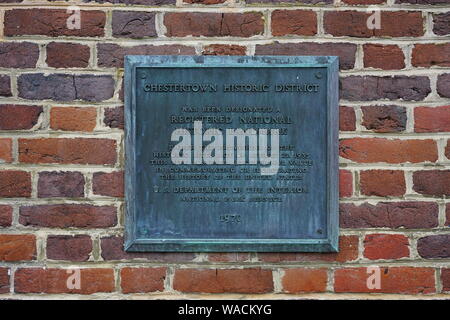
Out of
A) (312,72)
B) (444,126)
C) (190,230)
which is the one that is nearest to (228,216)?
(190,230)

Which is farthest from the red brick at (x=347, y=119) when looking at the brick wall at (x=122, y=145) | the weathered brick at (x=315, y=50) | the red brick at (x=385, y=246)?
the red brick at (x=385, y=246)

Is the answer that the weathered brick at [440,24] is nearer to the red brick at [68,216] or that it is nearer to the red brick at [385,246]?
the red brick at [385,246]

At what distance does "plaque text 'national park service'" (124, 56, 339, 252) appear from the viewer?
103 inches

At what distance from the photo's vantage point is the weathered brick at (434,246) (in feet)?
8.61

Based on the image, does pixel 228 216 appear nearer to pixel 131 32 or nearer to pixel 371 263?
pixel 371 263

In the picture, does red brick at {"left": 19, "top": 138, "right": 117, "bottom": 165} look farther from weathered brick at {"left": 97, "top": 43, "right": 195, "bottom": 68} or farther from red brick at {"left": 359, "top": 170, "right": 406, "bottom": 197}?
red brick at {"left": 359, "top": 170, "right": 406, "bottom": 197}

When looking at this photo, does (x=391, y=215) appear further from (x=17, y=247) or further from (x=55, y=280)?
(x=17, y=247)

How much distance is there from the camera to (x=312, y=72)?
8.61ft

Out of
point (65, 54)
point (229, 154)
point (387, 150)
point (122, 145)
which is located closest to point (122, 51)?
point (65, 54)

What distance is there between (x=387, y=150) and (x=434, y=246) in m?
0.39

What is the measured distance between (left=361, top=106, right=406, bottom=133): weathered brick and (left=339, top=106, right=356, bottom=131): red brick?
0.05m

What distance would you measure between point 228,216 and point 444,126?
0.85 meters

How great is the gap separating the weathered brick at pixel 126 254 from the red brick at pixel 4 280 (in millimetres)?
357

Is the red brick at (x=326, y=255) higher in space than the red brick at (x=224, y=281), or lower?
higher
